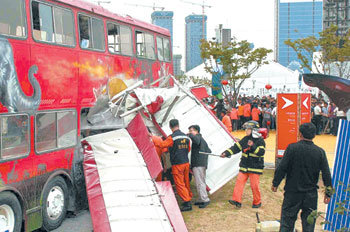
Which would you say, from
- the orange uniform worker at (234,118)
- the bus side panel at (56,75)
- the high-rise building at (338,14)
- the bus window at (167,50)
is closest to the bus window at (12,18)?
the bus side panel at (56,75)

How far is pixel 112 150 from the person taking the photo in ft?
28.0

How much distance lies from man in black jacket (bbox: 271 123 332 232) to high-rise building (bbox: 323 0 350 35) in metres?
49.1

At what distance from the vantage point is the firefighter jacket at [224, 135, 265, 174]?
9086 millimetres

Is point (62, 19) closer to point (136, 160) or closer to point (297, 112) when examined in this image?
point (136, 160)

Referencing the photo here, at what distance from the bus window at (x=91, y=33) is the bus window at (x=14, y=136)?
8.27ft

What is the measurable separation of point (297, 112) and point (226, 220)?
5.14 metres

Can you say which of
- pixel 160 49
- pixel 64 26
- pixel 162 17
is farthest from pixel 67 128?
pixel 162 17

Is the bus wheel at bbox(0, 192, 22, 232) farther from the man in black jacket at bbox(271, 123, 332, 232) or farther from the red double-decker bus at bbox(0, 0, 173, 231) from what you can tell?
the man in black jacket at bbox(271, 123, 332, 232)

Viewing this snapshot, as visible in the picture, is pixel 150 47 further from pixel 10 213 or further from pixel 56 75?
pixel 10 213

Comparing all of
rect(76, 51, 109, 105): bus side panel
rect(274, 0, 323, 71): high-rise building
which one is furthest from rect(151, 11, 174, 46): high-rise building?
rect(76, 51, 109, 105): bus side panel

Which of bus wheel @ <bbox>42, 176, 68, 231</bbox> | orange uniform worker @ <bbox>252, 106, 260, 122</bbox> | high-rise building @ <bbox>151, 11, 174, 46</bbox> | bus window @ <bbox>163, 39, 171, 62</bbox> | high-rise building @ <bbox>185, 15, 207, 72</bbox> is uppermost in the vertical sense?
high-rise building @ <bbox>151, 11, 174, 46</bbox>

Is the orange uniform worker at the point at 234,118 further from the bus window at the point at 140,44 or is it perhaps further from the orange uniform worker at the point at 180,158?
the orange uniform worker at the point at 180,158

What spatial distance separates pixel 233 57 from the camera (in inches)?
1104

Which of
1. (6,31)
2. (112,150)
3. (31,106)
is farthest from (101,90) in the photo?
(6,31)
